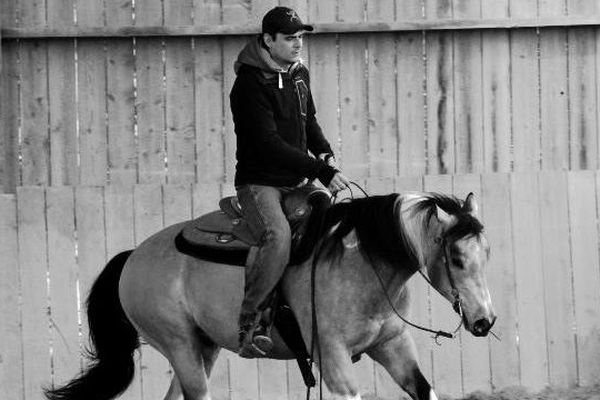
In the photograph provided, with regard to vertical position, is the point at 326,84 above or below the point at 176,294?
above

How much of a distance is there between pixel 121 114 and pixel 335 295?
11.9 feet

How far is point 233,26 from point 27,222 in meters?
1.90

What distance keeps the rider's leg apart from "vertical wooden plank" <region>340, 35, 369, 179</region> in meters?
2.92

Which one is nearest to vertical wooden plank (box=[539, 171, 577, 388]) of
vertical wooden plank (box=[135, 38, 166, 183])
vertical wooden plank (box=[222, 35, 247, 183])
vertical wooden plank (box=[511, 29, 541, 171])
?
vertical wooden plank (box=[511, 29, 541, 171])

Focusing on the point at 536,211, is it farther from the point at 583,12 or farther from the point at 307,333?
the point at 307,333

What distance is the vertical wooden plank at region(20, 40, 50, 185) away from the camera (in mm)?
10055

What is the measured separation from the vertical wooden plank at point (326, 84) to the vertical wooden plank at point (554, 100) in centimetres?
141

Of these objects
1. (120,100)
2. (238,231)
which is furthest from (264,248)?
(120,100)

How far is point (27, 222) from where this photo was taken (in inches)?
378

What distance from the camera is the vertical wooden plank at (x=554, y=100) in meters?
10.2

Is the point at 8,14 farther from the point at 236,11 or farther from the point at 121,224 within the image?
the point at 121,224

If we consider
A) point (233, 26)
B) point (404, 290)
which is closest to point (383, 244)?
point (404, 290)

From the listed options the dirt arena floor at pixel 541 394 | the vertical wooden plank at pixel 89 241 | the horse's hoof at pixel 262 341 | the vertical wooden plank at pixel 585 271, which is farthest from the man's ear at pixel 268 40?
the dirt arena floor at pixel 541 394

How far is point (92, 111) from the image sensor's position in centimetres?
1011
